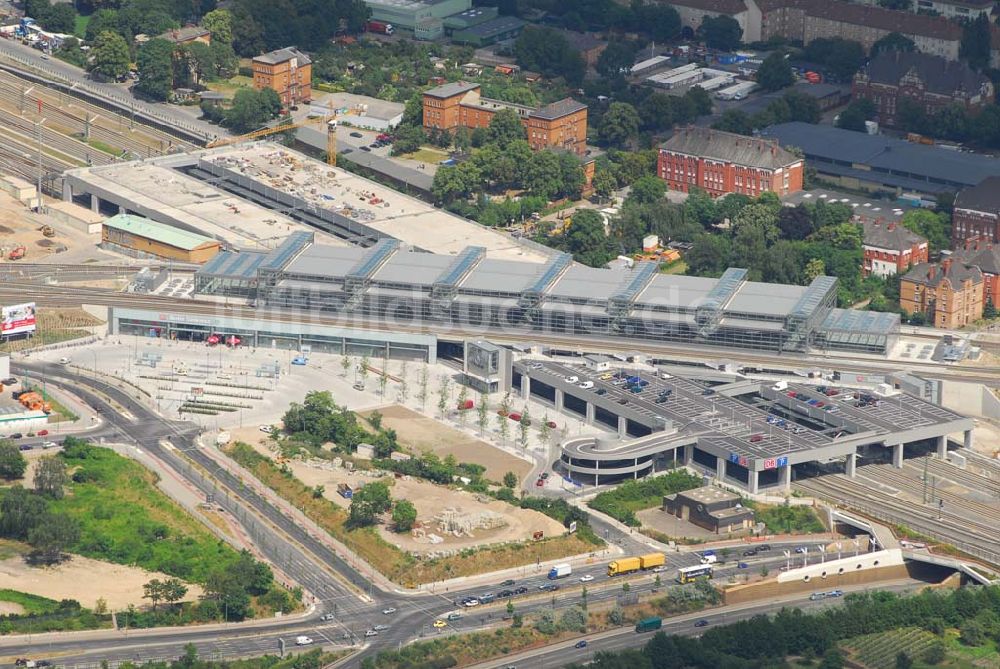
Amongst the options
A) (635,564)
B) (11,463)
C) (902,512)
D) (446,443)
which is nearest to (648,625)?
(635,564)

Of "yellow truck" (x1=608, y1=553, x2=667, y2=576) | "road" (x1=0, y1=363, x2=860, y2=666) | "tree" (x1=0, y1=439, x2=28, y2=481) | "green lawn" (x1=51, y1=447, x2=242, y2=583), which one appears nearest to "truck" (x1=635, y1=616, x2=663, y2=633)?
"road" (x1=0, y1=363, x2=860, y2=666)

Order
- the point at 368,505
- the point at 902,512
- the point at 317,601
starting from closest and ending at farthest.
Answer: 1. the point at 317,601
2. the point at 368,505
3. the point at 902,512

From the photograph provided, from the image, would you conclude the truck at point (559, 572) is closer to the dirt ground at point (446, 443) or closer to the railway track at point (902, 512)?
the dirt ground at point (446, 443)

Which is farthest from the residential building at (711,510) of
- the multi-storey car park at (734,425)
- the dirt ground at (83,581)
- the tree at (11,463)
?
the tree at (11,463)

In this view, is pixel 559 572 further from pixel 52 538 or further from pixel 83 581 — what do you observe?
pixel 52 538

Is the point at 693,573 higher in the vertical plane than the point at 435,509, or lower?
lower

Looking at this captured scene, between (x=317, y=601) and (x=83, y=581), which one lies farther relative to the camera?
(x=83, y=581)

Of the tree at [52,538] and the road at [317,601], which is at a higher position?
the tree at [52,538]
